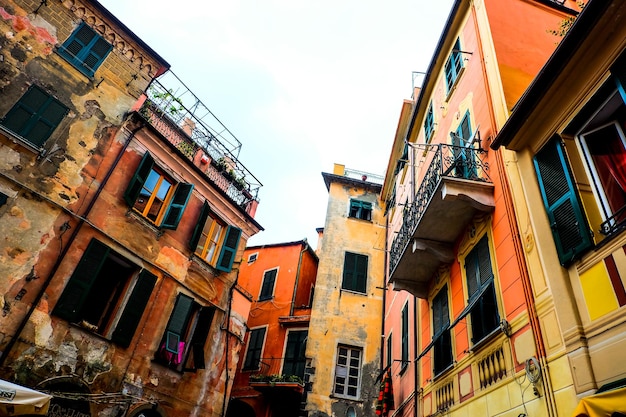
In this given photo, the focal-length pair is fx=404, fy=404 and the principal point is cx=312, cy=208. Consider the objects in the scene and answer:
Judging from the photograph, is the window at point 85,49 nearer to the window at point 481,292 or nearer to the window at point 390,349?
the window at point 481,292

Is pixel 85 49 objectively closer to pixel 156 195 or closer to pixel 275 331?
pixel 156 195

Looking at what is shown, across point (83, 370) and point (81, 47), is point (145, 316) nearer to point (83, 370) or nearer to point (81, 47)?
point (83, 370)

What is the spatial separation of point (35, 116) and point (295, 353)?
13609 mm

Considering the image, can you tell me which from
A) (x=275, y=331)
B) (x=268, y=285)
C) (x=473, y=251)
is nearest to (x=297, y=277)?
(x=268, y=285)

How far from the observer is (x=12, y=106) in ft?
31.5

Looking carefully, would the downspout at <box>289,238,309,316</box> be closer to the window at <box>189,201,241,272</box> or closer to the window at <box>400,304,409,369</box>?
the window at <box>189,201,241,272</box>

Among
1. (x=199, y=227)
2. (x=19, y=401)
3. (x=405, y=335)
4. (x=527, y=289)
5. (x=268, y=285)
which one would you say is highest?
(x=268, y=285)

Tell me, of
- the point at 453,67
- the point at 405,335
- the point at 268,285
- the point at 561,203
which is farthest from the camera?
the point at 268,285

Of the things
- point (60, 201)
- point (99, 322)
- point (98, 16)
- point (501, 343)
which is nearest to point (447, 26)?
point (501, 343)

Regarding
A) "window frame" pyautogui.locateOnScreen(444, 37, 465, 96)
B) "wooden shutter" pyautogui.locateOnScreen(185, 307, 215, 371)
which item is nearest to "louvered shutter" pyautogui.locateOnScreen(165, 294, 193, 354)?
"wooden shutter" pyautogui.locateOnScreen(185, 307, 215, 371)

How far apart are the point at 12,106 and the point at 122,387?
7.36m

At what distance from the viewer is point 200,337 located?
41.4 ft

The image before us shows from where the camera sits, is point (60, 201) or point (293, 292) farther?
point (293, 292)

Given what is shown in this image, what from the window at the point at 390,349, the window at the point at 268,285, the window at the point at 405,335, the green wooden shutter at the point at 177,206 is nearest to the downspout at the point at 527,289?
the window at the point at 405,335
